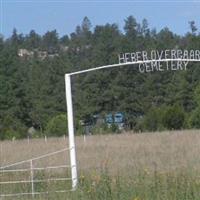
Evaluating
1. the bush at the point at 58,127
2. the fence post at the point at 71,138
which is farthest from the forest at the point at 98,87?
the fence post at the point at 71,138

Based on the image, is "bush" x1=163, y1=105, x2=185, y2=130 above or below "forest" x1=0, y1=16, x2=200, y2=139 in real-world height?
below

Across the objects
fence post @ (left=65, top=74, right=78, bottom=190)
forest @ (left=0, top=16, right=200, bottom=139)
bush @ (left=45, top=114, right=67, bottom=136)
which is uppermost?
forest @ (left=0, top=16, right=200, bottom=139)

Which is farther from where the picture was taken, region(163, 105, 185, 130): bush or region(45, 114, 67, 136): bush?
region(163, 105, 185, 130): bush

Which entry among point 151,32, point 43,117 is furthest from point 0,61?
point 151,32

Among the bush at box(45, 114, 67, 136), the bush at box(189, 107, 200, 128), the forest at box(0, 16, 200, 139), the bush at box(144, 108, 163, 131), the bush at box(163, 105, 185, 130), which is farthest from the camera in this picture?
the forest at box(0, 16, 200, 139)

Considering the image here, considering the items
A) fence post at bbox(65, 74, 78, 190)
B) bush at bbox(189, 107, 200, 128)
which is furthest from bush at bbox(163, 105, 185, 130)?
fence post at bbox(65, 74, 78, 190)

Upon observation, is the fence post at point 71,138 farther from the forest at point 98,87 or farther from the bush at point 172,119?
the forest at point 98,87

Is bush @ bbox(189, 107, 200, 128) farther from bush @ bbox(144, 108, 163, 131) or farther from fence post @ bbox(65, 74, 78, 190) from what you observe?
fence post @ bbox(65, 74, 78, 190)

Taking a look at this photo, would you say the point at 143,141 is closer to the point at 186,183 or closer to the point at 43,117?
the point at 186,183

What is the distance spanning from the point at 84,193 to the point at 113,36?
6943 centimetres

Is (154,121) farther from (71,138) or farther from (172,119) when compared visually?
(71,138)

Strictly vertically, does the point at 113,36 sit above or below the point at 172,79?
above

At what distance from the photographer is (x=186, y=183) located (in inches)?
391

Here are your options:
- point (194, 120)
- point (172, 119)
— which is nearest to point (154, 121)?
point (172, 119)
